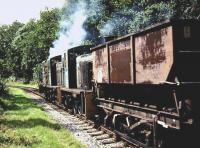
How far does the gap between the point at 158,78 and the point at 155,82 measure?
190mm

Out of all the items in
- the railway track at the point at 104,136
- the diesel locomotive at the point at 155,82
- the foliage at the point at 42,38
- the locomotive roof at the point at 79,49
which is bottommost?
the railway track at the point at 104,136

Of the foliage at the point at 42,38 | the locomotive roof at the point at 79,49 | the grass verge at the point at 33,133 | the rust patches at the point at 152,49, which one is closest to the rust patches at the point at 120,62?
the rust patches at the point at 152,49

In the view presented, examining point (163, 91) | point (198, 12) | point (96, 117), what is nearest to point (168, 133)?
point (163, 91)

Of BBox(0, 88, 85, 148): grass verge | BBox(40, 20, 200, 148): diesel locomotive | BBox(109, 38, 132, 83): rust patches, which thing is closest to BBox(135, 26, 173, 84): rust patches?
BBox(40, 20, 200, 148): diesel locomotive

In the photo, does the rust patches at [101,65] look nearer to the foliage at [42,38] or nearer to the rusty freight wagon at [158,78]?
the rusty freight wagon at [158,78]

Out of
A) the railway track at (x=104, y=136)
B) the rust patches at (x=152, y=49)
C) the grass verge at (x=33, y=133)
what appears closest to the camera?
the rust patches at (x=152, y=49)

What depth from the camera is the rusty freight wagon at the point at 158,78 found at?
316 inches

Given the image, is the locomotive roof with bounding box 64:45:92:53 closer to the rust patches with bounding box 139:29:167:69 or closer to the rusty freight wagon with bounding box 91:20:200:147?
the rusty freight wagon with bounding box 91:20:200:147

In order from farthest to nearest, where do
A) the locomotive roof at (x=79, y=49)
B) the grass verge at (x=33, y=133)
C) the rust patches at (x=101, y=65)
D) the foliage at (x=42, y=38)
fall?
the foliage at (x=42, y=38)
the locomotive roof at (x=79, y=49)
the rust patches at (x=101, y=65)
the grass verge at (x=33, y=133)

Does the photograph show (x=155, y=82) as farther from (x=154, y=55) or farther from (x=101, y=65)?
(x=101, y=65)

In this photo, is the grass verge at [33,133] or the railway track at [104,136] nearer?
the railway track at [104,136]

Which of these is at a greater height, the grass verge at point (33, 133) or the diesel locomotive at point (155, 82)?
the diesel locomotive at point (155, 82)

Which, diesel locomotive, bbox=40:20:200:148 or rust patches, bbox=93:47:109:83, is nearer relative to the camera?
diesel locomotive, bbox=40:20:200:148

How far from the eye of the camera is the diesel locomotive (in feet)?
26.4
